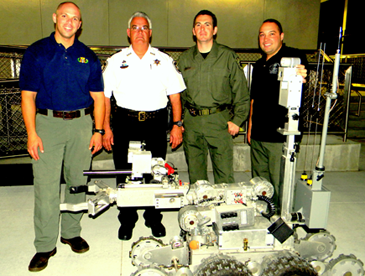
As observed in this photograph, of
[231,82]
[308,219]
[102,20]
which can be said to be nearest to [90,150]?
[231,82]

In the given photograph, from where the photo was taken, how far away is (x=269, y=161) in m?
3.08

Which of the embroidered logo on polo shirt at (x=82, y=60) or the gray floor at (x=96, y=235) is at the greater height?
the embroidered logo on polo shirt at (x=82, y=60)

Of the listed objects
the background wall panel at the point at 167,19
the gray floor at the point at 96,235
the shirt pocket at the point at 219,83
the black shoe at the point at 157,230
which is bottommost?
the gray floor at the point at 96,235

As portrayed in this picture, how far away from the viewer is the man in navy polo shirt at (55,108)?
8.09 ft

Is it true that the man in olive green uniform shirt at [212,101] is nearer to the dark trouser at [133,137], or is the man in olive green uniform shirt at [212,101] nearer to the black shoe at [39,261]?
the dark trouser at [133,137]

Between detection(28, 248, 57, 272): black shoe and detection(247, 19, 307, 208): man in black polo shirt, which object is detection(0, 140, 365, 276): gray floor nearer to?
detection(28, 248, 57, 272): black shoe

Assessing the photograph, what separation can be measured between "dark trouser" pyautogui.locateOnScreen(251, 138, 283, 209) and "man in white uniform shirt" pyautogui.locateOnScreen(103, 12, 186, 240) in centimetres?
90

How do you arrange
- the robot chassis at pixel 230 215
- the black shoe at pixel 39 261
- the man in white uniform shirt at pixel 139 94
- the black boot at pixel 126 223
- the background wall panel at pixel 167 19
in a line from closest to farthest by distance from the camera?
the robot chassis at pixel 230 215 → the black shoe at pixel 39 261 → the man in white uniform shirt at pixel 139 94 → the black boot at pixel 126 223 → the background wall panel at pixel 167 19

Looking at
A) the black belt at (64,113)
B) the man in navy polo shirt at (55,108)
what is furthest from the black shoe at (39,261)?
the black belt at (64,113)

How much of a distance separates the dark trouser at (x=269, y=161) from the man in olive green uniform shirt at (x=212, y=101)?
25 cm

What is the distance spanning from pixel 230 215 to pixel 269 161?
1.16 m

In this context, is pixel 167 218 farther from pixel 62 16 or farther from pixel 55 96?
pixel 62 16

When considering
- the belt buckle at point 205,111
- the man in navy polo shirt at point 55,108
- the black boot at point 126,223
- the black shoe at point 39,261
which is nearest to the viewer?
the man in navy polo shirt at point 55,108

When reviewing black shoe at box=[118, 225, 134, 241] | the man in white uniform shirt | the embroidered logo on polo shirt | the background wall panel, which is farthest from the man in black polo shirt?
the background wall panel
